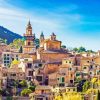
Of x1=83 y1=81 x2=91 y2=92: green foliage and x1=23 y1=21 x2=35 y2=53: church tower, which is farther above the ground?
x1=23 y1=21 x2=35 y2=53: church tower

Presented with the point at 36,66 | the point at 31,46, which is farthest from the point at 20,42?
the point at 36,66

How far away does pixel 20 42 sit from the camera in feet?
192

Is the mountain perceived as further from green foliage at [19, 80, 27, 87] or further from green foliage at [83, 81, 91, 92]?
green foliage at [83, 81, 91, 92]

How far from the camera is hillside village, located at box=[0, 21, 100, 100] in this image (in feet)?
110

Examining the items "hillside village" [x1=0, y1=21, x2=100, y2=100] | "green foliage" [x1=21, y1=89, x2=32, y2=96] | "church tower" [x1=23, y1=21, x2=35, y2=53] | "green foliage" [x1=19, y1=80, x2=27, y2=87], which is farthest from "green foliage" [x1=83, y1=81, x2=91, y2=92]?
"church tower" [x1=23, y1=21, x2=35, y2=53]

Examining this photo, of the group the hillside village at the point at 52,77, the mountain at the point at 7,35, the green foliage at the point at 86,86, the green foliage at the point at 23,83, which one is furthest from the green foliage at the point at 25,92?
the mountain at the point at 7,35

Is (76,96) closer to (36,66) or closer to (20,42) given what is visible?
(36,66)

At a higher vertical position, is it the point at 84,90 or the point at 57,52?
the point at 57,52

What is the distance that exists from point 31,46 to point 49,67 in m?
8.45

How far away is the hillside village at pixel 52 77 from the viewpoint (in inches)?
1324

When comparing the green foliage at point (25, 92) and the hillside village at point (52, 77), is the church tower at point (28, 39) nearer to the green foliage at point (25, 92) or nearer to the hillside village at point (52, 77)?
the hillside village at point (52, 77)

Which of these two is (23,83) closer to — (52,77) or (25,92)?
(25,92)

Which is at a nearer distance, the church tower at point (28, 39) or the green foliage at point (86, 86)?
the green foliage at point (86, 86)

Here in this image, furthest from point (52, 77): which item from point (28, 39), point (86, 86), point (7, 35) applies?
point (7, 35)
